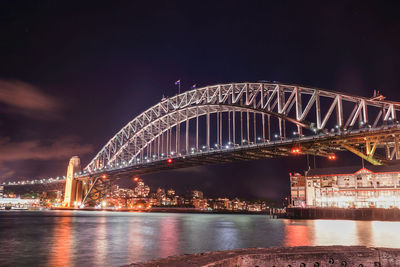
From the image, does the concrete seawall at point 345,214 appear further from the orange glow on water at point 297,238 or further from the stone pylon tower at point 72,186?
the stone pylon tower at point 72,186

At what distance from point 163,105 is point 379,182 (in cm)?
4351

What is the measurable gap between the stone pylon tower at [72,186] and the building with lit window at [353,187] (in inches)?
2337

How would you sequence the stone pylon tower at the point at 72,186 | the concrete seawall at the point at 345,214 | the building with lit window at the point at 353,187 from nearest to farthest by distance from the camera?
the concrete seawall at the point at 345,214 → the building with lit window at the point at 353,187 → the stone pylon tower at the point at 72,186

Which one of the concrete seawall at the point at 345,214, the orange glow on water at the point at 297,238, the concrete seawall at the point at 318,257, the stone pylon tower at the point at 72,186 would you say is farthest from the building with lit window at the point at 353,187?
the stone pylon tower at the point at 72,186

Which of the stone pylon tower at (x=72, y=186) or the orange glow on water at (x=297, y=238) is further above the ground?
the stone pylon tower at (x=72, y=186)

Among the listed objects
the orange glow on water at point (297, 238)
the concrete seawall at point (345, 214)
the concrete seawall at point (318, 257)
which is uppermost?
the concrete seawall at point (318, 257)

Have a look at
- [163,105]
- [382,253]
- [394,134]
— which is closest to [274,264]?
[382,253]

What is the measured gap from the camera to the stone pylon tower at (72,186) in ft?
288

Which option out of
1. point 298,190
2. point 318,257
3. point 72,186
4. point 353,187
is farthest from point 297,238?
point 72,186

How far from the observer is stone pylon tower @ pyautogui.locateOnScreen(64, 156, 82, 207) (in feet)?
288

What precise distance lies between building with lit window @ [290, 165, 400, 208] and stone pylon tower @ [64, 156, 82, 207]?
2337 inches

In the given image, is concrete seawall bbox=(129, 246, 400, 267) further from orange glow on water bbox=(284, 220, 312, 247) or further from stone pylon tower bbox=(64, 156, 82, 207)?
stone pylon tower bbox=(64, 156, 82, 207)

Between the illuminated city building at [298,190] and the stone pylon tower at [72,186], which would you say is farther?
the stone pylon tower at [72,186]

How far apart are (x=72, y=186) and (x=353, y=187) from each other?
6860 cm
